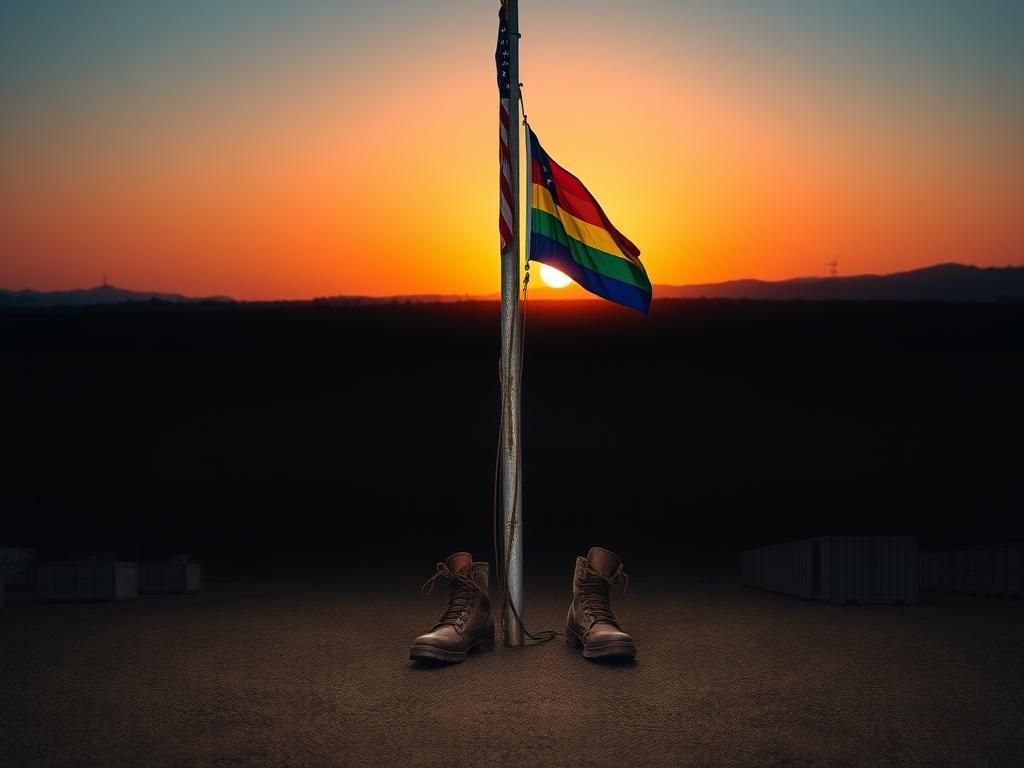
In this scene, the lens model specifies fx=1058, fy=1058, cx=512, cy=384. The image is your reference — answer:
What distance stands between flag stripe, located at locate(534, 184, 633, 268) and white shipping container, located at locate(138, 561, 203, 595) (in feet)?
24.5

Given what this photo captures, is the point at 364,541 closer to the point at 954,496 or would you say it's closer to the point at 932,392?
the point at 954,496

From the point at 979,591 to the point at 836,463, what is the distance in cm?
2249

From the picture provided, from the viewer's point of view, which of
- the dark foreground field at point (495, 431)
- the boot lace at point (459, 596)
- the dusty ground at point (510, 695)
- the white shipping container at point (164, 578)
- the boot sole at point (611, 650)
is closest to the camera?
the dusty ground at point (510, 695)

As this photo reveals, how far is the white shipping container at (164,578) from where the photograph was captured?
13.4m

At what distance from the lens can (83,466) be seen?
37.8 meters

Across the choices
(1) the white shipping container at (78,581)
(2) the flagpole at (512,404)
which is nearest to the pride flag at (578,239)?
(2) the flagpole at (512,404)

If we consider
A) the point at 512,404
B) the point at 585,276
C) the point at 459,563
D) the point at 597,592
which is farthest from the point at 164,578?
the point at 585,276

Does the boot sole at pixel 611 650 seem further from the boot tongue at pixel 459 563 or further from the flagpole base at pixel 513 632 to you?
the boot tongue at pixel 459 563

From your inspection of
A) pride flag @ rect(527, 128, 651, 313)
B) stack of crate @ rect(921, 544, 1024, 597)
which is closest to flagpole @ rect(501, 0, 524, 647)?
pride flag @ rect(527, 128, 651, 313)

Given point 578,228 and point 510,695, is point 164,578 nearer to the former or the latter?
point 578,228

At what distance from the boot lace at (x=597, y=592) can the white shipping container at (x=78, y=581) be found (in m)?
6.75

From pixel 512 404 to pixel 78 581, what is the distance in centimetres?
695

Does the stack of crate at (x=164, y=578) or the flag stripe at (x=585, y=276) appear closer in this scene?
the flag stripe at (x=585, y=276)

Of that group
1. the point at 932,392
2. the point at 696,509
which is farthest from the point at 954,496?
the point at 932,392
